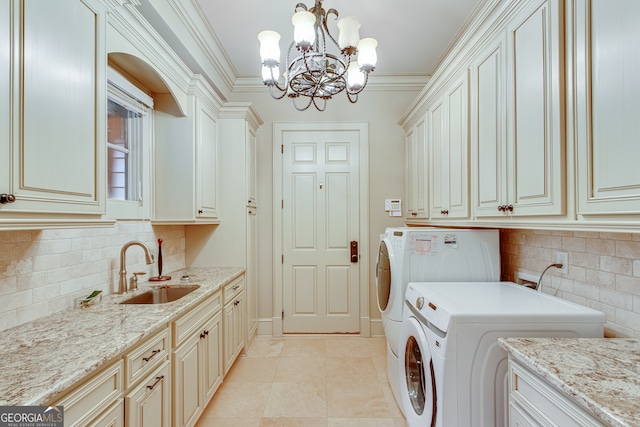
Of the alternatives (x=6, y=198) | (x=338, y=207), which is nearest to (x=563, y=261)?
(x=338, y=207)

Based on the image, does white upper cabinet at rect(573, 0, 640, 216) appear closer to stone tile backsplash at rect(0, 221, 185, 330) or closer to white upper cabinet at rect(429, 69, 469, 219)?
white upper cabinet at rect(429, 69, 469, 219)

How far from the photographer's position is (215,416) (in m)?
1.99

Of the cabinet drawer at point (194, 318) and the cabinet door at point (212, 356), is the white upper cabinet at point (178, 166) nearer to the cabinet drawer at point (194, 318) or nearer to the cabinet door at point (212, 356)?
the cabinet drawer at point (194, 318)

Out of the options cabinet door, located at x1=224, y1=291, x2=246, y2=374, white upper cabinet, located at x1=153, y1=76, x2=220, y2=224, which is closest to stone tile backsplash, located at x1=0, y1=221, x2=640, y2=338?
white upper cabinet, located at x1=153, y1=76, x2=220, y2=224

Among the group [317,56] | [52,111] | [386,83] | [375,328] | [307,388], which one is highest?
[386,83]

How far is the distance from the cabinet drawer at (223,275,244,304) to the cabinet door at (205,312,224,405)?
0.17 metres

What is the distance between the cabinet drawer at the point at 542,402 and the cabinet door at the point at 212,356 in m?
1.66

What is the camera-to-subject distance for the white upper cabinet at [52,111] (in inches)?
35.0

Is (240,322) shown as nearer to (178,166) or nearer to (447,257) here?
(178,166)

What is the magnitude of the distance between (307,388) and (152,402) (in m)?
1.29

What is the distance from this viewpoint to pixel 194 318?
5.71ft

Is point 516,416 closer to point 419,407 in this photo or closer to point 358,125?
point 419,407

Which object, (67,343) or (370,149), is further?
(370,149)

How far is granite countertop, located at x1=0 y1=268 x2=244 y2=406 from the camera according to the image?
32.1 inches
